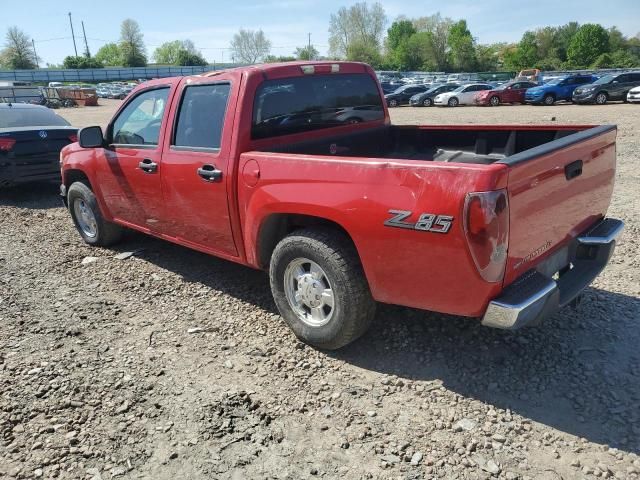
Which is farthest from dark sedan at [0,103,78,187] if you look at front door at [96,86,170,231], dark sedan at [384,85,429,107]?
dark sedan at [384,85,429,107]

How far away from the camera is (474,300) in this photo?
274 cm

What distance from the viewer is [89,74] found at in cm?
10150

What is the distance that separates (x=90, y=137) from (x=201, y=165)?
68.3 inches

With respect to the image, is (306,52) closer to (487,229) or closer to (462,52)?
(462,52)

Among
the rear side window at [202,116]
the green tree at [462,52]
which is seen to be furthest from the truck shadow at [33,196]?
the green tree at [462,52]

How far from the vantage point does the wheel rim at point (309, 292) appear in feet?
11.4

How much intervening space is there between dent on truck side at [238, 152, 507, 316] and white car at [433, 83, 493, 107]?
31.4 metres

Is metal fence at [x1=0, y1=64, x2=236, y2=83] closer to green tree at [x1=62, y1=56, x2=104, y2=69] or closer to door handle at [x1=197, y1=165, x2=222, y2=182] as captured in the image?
green tree at [x1=62, y1=56, x2=104, y2=69]

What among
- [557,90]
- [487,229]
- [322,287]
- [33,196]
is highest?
[487,229]

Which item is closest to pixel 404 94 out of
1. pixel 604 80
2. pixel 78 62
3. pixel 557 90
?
pixel 557 90

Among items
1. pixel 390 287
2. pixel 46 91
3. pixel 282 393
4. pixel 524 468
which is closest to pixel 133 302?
pixel 282 393

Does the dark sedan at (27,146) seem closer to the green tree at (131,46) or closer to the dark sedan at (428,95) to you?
the dark sedan at (428,95)

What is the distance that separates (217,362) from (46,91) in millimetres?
55789

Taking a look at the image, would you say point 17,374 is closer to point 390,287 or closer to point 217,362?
point 217,362
